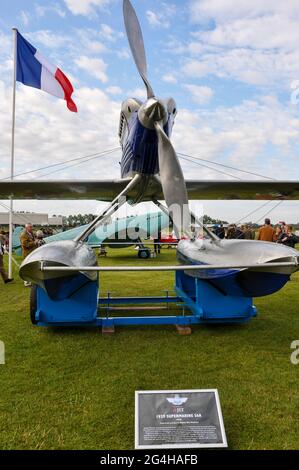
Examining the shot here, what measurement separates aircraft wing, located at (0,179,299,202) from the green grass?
8.68ft

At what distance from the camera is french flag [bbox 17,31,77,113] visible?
351 inches

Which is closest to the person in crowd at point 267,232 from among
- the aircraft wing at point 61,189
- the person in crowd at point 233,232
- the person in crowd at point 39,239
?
the person in crowd at point 233,232

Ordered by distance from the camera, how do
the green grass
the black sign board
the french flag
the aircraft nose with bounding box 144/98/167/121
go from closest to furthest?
the black sign board < the green grass < the aircraft nose with bounding box 144/98/167/121 < the french flag

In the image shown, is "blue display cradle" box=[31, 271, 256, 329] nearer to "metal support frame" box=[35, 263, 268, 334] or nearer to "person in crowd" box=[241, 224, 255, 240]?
"metal support frame" box=[35, 263, 268, 334]

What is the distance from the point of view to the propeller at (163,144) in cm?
457

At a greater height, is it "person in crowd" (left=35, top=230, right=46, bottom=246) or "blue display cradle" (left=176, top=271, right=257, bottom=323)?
"person in crowd" (left=35, top=230, right=46, bottom=246)

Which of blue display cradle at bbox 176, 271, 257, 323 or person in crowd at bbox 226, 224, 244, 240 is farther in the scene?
person in crowd at bbox 226, 224, 244, 240

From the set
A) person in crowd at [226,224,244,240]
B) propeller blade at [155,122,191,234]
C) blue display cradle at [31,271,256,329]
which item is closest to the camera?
propeller blade at [155,122,191,234]

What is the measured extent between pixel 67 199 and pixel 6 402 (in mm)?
6403

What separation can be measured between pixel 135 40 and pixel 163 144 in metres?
1.53

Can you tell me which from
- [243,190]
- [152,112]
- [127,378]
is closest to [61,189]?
[152,112]

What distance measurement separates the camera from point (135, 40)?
4.95 meters

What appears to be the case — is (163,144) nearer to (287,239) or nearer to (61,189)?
(61,189)

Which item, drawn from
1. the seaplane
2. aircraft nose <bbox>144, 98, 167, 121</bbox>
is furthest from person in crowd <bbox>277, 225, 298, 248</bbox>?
aircraft nose <bbox>144, 98, 167, 121</bbox>
